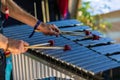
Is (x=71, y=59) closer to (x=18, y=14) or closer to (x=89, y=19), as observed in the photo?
(x=18, y=14)

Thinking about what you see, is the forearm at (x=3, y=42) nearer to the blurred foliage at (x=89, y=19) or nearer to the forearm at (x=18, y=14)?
the forearm at (x=18, y=14)

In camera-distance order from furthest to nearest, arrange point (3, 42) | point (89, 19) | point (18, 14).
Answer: point (89, 19)
point (18, 14)
point (3, 42)

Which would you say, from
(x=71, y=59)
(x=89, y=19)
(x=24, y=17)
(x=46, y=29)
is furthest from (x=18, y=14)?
(x=89, y=19)

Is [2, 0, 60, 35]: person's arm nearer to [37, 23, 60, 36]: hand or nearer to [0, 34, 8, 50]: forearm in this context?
[37, 23, 60, 36]: hand

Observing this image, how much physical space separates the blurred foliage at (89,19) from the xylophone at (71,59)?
7.31 feet

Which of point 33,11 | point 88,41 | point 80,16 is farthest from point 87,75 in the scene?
point 80,16

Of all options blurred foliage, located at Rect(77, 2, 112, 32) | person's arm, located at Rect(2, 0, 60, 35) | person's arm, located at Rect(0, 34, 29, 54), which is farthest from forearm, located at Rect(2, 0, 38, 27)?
blurred foliage, located at Rect(77, 2, 112, 32)

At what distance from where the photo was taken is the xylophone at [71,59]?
7.26ft

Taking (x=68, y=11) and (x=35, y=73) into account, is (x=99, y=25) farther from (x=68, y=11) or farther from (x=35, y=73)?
(x=35, y=73)

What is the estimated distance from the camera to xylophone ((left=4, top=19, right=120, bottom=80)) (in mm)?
2213

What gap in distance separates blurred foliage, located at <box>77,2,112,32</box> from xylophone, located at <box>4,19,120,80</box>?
2229 millimetres

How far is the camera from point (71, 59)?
7.75ft

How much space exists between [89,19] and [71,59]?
2962 mm

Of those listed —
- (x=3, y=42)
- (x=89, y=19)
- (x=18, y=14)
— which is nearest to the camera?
(x=3, y=42)
